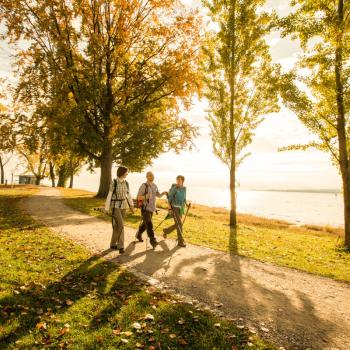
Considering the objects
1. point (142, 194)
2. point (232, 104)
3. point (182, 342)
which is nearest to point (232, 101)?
point (232, 104)

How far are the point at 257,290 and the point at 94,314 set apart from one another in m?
3.68

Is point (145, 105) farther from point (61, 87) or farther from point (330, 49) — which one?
point (330, 49)

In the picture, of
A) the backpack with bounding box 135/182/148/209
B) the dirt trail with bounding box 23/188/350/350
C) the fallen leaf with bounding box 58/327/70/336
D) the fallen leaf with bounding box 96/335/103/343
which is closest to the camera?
the fallen leaf with bounding box 96/335/103/343

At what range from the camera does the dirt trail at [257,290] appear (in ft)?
16.6

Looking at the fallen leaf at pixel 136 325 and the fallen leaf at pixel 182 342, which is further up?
the fallen leaf at pixel 136 325

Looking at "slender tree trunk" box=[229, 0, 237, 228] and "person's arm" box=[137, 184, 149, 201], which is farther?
"slender tree trunk" box=[229, 0, 237, 228]

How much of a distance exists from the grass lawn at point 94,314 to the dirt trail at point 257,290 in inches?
25.4

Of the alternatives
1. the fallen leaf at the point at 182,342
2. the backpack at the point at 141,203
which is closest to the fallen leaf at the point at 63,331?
the fallen leaf at the point at 182,342

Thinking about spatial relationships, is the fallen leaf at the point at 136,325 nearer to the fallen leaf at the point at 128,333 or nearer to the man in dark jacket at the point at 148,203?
the fallen leaf at the point at 128,333

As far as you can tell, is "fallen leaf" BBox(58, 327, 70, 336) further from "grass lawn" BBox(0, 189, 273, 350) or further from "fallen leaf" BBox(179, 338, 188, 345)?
"fallen leaf" BBox(179, 338, 188, 345)

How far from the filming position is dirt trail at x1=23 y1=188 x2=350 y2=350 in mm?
5070

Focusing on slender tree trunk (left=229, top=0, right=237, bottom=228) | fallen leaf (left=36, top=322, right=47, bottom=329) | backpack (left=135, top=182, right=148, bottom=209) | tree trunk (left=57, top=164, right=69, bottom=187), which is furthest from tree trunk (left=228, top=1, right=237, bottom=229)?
tree trunk (left=57, top=164, right=69, bottom=187)

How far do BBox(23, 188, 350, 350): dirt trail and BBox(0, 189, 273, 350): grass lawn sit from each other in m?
0.65

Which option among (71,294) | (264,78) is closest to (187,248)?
(71,294)
